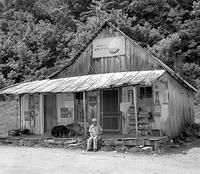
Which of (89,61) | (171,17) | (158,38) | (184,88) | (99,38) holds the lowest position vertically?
(184,88)

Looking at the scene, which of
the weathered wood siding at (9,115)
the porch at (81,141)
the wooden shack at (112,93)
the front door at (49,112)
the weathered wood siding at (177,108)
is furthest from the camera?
the weathered wood siding at (9,115)

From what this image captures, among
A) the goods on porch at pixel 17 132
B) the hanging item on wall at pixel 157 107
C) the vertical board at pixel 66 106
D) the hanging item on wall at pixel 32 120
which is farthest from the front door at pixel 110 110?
the goods on porch at pixel 17 132

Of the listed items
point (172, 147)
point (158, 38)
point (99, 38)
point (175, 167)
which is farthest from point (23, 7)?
point (175, 167)

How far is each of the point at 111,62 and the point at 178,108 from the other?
3.96 metres

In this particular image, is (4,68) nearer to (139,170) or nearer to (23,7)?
(23,7)

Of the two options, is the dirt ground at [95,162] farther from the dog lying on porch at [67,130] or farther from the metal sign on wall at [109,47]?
the metal sign on wall at [109,47]

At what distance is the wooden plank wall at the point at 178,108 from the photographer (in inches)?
550

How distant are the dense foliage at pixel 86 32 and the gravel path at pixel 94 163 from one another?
1553cm

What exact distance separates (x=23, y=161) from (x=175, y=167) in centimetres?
479

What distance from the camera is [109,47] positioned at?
15016 mm

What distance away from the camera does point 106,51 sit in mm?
15078

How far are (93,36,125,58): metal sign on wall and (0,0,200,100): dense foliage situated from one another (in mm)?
10793

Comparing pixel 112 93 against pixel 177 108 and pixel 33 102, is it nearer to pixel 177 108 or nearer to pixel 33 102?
pixel 177 108

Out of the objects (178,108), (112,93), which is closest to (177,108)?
(178,108)
